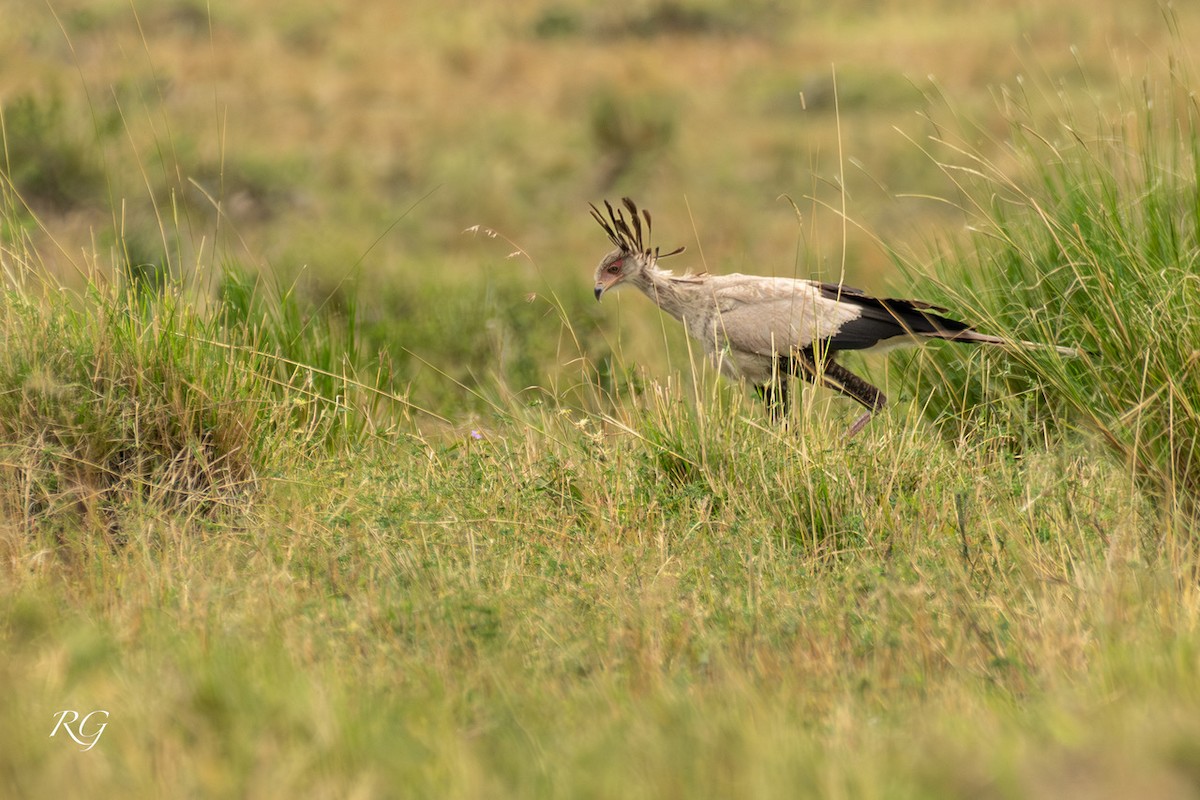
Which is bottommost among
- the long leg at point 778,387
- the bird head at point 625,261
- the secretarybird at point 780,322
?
the long leg at point 778,387

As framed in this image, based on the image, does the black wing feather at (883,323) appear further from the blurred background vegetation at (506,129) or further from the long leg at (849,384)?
the blurred background vegetation at (506,129)

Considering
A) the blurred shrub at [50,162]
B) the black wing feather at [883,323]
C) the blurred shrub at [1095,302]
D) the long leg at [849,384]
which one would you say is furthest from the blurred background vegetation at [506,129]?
the blurred shrub at [1095,302]

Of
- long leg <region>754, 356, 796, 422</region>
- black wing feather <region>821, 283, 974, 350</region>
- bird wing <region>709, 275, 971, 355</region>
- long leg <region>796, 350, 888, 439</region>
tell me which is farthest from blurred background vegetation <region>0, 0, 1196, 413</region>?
black wing feather <region>821, 283, 974, 350</region>

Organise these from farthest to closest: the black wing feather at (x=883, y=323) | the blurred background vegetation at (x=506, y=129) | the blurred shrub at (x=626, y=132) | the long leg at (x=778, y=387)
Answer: the blurred shrub at (x=626, y=132) < the blurred background vegetation at (x=506, y=129) < the long leg at (x=778, y=387) < the black wing feather at (x=883, y=323)

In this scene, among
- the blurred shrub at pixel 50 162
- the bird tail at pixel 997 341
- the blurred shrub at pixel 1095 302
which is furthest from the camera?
the blurred shrub at pixel 50 162

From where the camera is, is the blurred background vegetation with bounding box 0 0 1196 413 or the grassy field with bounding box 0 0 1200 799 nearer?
the grassy field with bounding box 0 0 1200 799

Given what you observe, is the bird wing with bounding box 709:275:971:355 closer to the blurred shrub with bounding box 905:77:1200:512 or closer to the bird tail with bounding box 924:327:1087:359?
the bird tail with bounding box 924:327:1087:359

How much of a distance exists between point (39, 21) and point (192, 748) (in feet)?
65.3

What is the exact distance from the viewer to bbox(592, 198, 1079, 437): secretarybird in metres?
4.99

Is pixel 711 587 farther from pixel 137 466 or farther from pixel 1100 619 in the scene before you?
pixel 137 466

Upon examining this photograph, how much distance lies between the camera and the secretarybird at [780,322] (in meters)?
4.99

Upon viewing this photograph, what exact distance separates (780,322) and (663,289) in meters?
0.61

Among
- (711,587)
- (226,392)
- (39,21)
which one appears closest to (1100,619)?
(711,587)

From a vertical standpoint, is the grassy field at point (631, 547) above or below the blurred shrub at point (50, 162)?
above
